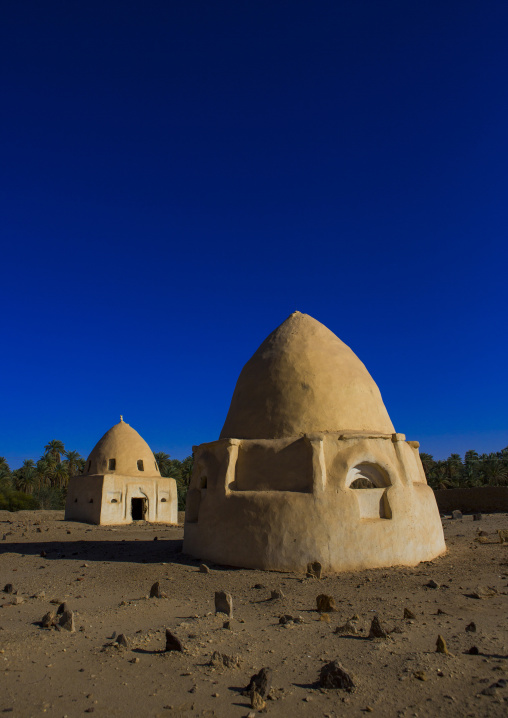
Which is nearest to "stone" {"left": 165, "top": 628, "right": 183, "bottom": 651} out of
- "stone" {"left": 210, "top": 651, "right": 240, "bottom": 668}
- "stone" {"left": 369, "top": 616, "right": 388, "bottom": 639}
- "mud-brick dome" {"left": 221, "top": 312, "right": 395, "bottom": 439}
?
"stone" {"left": 210, "top": 651, "right": 240, "bottom": 668}

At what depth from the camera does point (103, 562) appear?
33.4ft

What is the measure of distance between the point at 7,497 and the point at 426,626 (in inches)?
1323

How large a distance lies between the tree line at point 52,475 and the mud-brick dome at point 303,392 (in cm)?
2635

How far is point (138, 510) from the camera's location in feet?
77.2

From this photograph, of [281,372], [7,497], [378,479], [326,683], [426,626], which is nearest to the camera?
[326,683]

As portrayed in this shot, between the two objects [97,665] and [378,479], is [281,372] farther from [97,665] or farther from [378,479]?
[97,665]

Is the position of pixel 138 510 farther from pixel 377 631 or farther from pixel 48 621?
pixel 377 631

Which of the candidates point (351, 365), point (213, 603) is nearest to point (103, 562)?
point (213, 603)

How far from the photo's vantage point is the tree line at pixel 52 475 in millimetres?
36125

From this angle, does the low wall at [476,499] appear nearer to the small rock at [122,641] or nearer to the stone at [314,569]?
the stone at [314,569]

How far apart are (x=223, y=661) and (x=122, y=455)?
1867 centimetres

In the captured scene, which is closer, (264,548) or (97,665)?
(97,665)

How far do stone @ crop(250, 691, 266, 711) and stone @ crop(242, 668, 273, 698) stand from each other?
0.20ft

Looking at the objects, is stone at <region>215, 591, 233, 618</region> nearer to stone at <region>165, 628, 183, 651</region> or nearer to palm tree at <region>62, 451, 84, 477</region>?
stone at <region>165, 628, 183, 651</region>
